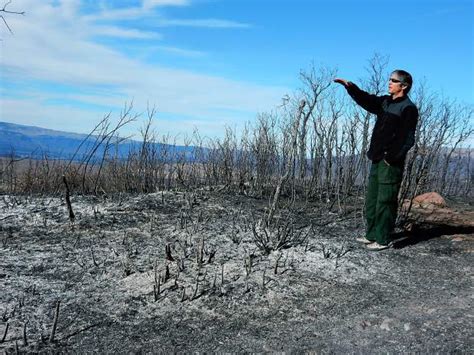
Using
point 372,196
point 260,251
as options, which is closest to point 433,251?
point 372,196

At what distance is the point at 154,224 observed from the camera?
16.4 ft

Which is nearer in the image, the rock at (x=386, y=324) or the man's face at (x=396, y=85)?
the rock at (x=386, y=324)

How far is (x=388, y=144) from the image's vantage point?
426 centimetres

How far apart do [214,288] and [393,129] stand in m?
2.34

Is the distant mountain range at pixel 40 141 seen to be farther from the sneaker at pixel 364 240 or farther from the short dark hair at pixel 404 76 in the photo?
the short dark hair at pixel 404 76

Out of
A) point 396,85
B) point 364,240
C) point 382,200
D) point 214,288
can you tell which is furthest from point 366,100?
point 214,288

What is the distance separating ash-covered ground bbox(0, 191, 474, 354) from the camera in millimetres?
2678

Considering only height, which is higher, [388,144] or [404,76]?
[404,76]

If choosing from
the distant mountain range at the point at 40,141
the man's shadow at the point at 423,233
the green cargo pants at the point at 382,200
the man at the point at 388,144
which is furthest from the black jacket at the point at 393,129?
the distant mountain range at the point at 40,141

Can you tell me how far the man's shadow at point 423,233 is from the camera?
505cm

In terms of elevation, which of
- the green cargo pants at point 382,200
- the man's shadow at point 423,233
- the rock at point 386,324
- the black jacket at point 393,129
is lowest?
the rock at point 386,324

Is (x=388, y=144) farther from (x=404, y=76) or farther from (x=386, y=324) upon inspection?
(x=386, y=324)

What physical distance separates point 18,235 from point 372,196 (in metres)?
3.73

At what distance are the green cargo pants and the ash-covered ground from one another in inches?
9.3
